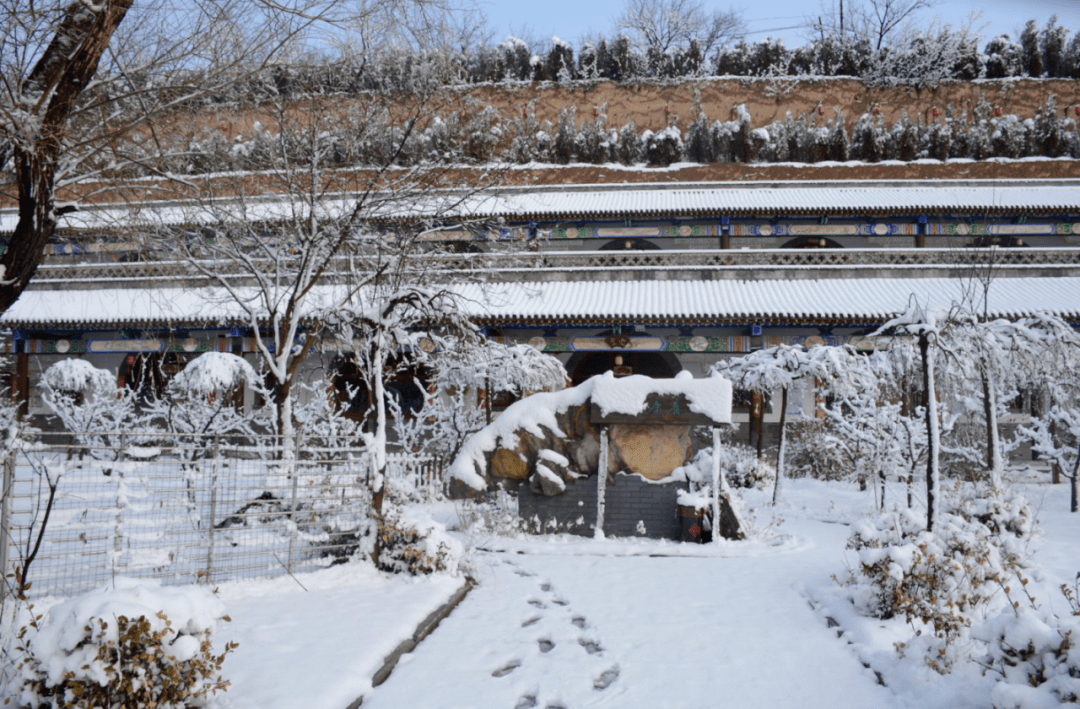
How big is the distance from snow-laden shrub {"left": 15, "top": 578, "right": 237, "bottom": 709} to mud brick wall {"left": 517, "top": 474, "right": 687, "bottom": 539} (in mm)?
5797

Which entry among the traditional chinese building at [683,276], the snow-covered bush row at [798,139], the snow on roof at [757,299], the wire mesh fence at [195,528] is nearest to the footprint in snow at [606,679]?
the wire mesh fence at [195,528]

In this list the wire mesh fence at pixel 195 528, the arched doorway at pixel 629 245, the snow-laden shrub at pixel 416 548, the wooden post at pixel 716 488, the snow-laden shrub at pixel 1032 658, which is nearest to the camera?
the snow-laden shrub at pixel 1032 658

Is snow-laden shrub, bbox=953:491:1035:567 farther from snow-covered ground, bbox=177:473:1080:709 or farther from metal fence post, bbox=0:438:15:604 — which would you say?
metal fence post, bbox=0:438:15:604

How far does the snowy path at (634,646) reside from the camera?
3.96 meters

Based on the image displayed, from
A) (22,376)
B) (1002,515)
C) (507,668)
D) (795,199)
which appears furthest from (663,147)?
(507,668)

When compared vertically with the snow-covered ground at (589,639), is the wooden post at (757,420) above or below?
above

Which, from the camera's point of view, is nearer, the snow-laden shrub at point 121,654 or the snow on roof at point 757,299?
the snow-laden shrub at point 121,654

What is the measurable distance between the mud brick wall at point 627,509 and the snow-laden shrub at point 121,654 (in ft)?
19.0

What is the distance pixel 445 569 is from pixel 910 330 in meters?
4.67

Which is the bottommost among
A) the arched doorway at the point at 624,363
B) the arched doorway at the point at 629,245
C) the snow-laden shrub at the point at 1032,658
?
the snow-laden shrub at the point at 1032,658

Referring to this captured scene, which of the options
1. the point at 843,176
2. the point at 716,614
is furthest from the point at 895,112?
the point at 716,614

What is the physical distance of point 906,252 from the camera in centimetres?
1812

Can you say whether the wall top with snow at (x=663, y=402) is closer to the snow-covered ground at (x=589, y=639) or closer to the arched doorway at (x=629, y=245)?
the snow-covered ground at (x=589, y=639)

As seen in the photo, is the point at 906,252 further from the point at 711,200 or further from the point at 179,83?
the point at 179,83
